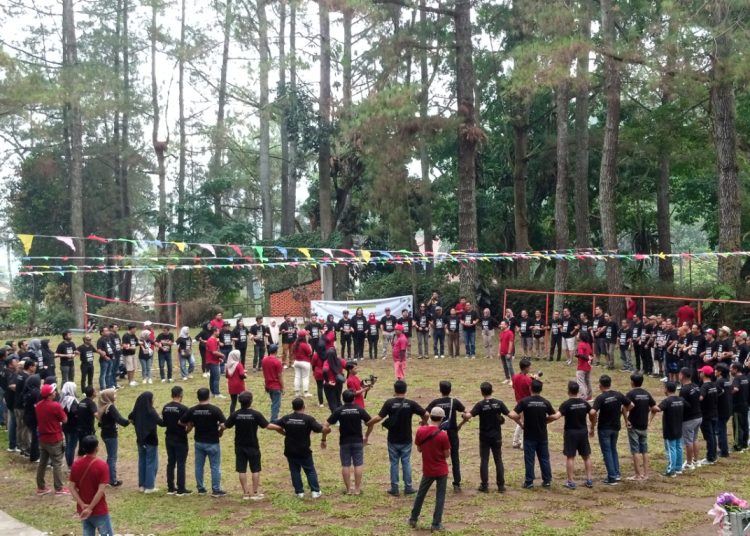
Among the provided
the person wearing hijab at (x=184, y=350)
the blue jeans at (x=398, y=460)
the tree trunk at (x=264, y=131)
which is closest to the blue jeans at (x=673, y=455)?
the blue jeans at (x=398, y=460)

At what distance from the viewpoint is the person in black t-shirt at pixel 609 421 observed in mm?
11320

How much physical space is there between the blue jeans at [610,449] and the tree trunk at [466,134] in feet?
56.0

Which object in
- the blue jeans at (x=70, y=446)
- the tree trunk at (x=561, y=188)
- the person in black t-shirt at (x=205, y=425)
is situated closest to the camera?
the person in black t-shirt at (x=205, y=425)

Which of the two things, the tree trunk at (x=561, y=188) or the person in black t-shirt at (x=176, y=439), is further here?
the tree trunk at (x=561, y=188)

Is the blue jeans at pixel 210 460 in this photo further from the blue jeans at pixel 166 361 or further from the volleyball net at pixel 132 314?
the volleyball net at pixel 132 314

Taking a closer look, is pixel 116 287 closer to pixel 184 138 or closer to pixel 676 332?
pixel 184 138

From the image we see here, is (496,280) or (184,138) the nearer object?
(496,280)

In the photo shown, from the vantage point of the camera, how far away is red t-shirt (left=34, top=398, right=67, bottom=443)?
11.6 m

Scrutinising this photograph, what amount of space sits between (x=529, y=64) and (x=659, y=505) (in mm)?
13726

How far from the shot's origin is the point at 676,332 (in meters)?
19.4

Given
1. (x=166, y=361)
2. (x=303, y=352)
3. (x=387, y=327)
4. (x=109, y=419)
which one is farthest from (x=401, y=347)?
(x=109, y=419)

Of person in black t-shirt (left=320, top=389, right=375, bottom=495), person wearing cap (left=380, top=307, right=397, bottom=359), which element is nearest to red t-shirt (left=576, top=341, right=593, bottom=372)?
person in black t-shirt (left=320, top=389, right=375, bottom=495)

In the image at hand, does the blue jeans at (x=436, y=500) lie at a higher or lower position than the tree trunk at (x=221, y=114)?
lower

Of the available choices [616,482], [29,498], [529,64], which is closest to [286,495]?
[29,498]
